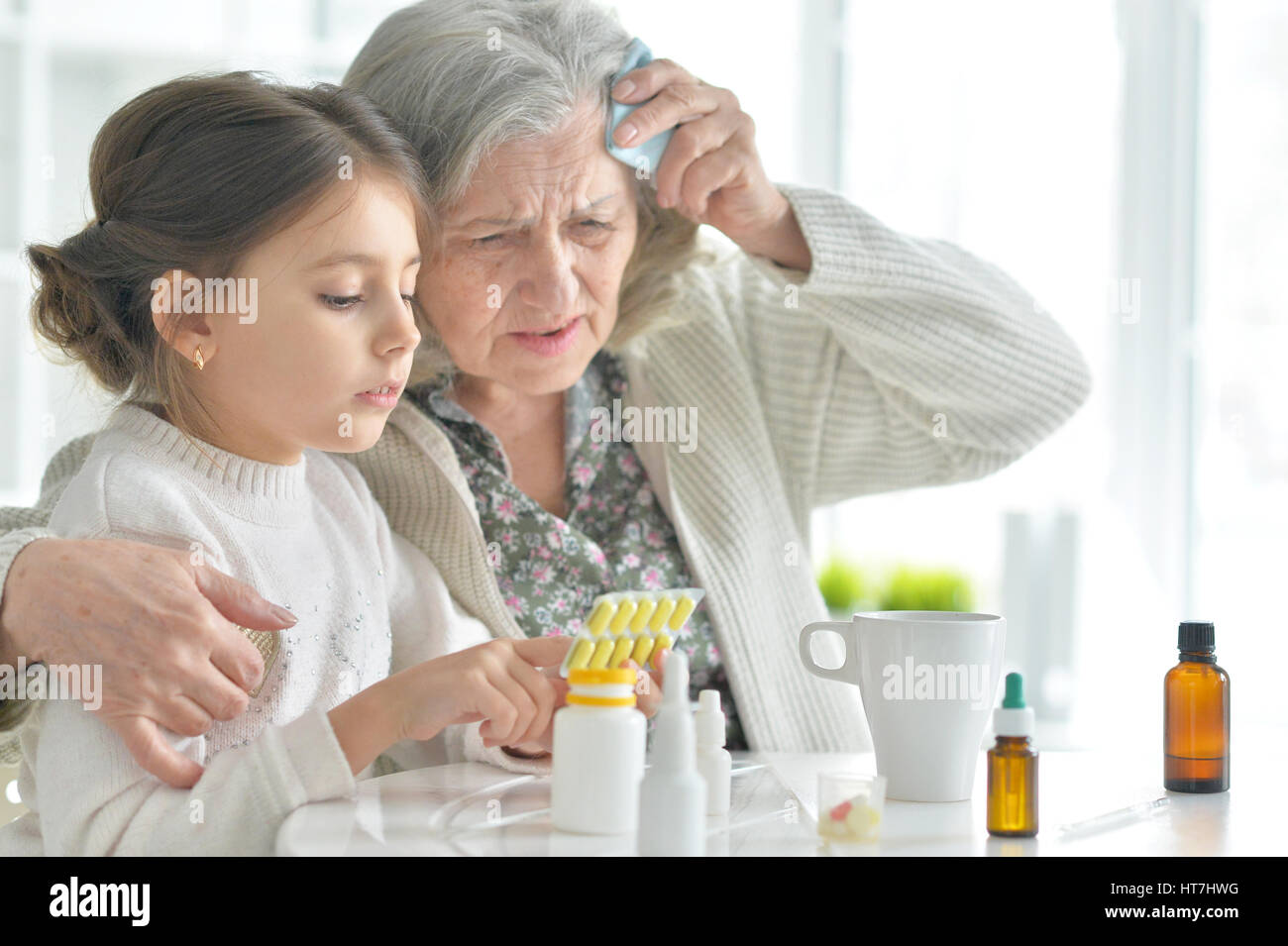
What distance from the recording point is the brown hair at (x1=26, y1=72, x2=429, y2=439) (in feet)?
3.58

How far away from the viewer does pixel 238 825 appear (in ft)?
2.95

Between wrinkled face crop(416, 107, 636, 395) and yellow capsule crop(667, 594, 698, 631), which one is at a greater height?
wrinkled face crop(416, 107, 636, 395)

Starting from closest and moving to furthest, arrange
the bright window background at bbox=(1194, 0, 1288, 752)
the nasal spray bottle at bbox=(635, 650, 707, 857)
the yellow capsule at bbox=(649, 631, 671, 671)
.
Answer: the nasal spray bottle at bbox=(635, 650, 707, 857)
the yellow capsule at bbox=(649, 631, 671, 671)
the bright window background at bbox=(1194, 0, 1288, 752)

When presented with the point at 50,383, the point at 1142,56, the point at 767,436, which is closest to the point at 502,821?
the point at 767,436

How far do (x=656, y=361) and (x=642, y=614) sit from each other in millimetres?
795

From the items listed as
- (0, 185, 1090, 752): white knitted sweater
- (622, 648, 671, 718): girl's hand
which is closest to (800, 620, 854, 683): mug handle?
(622, 648, 671, 718): girl's hand

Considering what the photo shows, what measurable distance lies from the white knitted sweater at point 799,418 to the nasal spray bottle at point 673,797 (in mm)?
586

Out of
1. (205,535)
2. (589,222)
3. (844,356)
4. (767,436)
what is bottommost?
(205,535)

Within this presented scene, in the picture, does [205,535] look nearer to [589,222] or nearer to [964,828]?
[589,222]

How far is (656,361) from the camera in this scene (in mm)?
1632

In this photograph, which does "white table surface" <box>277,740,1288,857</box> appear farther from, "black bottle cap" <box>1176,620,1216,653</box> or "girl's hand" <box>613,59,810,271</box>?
"girl's hand" <box>613,59,810,271</box>

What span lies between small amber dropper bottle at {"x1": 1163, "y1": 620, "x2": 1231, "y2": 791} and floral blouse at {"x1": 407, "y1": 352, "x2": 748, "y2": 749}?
531 millimetres

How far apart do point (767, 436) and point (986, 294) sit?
33cm

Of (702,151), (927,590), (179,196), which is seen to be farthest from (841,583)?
(179,196)
